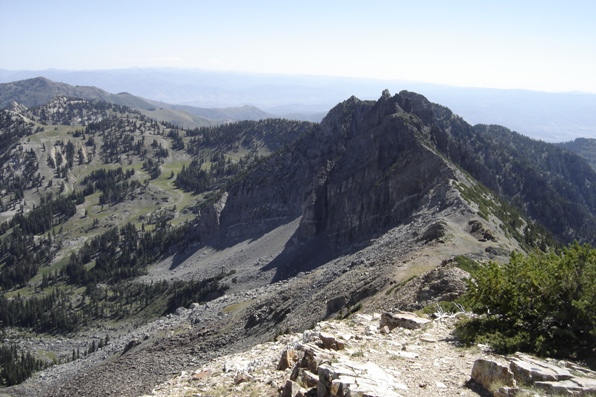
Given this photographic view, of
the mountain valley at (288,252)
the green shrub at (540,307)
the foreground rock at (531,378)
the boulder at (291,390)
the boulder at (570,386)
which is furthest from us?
the mountain valley at (288,252)

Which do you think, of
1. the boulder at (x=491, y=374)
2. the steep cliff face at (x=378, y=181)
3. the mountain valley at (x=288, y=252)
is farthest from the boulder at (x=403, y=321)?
the steep cliff face at (x=378, y=181)

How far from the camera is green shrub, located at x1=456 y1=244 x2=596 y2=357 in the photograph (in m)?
20.5

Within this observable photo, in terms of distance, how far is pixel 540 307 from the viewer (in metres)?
22.6

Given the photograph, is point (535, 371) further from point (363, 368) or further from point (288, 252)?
point (288, 252)

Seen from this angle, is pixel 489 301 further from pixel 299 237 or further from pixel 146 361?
pixel 299 237

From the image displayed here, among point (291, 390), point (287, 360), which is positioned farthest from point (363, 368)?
point (287, 360)

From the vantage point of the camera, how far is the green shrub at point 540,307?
20531 millimetres

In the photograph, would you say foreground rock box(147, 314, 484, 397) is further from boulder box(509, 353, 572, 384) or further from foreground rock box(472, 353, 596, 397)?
boulder box(509, 353, 572, 384)

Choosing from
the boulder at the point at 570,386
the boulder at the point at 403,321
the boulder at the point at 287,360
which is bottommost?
the boulder at the point at 287,360

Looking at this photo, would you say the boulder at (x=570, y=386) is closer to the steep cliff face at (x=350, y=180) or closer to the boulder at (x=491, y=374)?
the boulder at (x=491, y=374)

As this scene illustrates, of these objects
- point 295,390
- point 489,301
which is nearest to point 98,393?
point 295,390

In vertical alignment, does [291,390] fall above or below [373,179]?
above

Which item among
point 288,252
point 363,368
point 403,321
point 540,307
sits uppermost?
point 540,307

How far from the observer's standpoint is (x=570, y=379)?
55.2 feet
